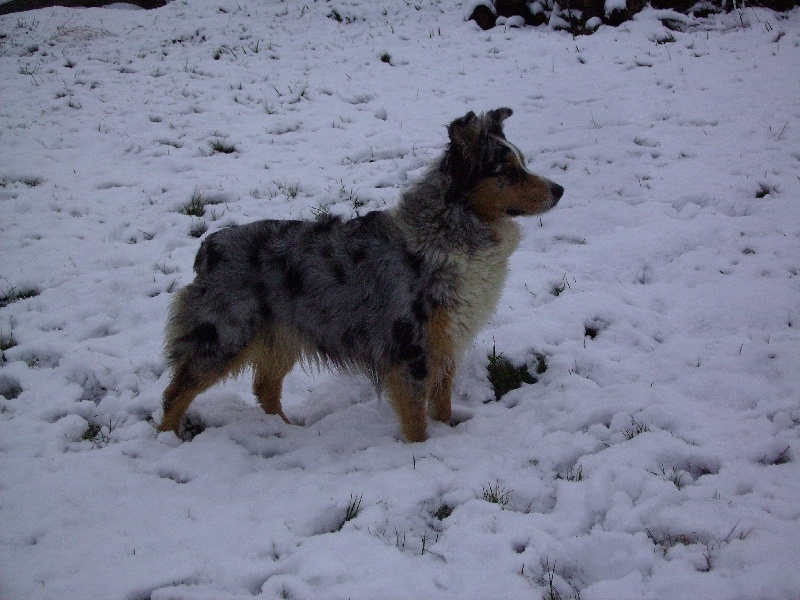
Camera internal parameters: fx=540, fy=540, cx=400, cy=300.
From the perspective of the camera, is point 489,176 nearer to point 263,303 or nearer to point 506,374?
point 506,374

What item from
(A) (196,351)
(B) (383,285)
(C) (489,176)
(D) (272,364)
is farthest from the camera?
(D) (272,364)

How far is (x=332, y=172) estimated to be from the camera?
282 inches

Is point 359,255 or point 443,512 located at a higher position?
point 359,255

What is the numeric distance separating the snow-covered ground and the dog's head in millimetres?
1239

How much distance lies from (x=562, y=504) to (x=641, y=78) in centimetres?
778

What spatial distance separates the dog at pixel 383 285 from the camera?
351 cm

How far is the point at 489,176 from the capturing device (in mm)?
3475

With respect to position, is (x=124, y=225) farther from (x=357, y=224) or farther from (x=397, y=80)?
(x=397, y=80)

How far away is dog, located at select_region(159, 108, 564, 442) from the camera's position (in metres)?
3.51

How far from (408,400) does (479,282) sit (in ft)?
2.99

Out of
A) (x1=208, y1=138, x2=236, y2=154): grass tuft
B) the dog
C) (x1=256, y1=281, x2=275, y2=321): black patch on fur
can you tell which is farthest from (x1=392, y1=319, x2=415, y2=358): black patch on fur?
(x1=208, y1=138, x2=236, y2=154): grass tuft

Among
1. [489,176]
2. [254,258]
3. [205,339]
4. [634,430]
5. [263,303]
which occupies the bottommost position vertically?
[634,430]

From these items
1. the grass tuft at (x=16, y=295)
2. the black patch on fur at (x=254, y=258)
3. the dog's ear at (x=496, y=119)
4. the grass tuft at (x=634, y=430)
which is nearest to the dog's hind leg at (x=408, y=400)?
the black patch on fur at (x=254, y=258)

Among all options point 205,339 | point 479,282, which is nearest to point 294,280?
point 205,339
